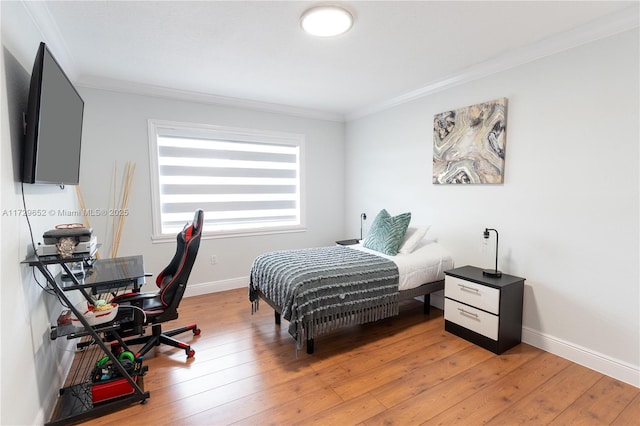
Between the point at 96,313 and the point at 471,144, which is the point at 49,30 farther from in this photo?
the point at 471,144

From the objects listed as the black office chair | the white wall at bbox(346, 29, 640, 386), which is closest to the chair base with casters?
the black office chair

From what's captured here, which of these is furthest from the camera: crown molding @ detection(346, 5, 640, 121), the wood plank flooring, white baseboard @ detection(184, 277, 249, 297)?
white baseboard @ detection(184, 277, 249, 297)

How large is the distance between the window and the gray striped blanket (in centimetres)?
135

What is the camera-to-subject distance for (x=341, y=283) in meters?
2.53

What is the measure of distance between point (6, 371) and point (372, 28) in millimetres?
2841

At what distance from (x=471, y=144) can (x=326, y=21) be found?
73.0 inches

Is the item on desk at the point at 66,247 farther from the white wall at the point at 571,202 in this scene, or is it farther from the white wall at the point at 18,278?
the white wall at the point at 571,202

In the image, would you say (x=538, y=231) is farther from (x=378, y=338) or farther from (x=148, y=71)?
(x=148, y=71)

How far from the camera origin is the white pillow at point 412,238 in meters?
3.21

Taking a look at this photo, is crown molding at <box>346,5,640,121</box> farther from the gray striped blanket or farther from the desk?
the desk

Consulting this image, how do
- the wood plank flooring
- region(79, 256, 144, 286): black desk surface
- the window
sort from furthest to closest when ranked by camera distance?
the window, region(79, 256, 144, 286): black desk surface, the wood plank flooring

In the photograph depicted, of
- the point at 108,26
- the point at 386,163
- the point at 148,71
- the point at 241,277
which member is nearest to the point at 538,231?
the point at 386,163

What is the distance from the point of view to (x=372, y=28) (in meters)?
2.19

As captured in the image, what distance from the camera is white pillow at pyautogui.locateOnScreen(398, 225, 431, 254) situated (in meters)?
3.21
